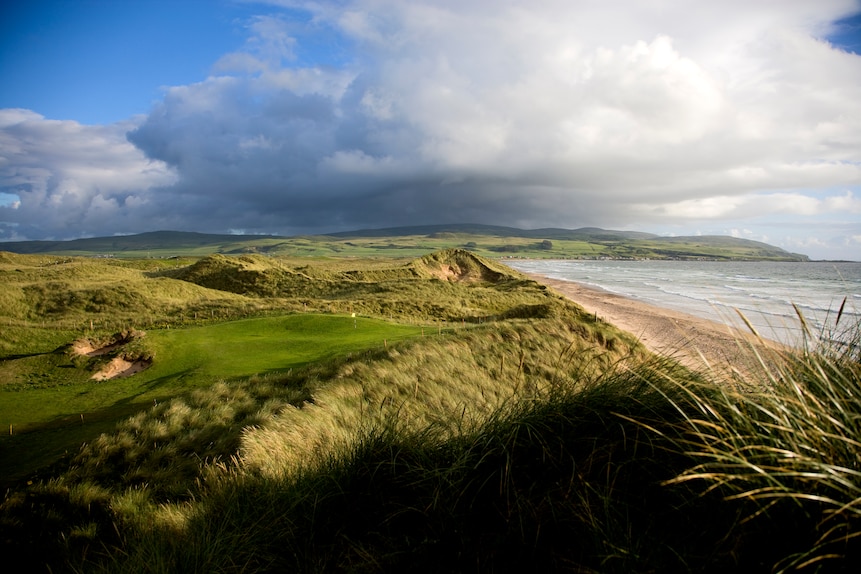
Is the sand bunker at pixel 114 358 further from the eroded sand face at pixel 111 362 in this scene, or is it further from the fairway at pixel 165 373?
the fairway at pixel 165 373

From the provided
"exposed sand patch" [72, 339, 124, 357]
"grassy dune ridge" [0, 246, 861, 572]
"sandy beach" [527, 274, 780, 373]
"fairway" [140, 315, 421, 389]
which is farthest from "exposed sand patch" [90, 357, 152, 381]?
"sandy beach" [527, 274, 780, 373]

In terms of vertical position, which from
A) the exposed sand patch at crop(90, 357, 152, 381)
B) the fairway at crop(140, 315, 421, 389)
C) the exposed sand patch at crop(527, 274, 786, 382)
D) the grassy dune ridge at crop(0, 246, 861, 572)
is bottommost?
the exposed sand patch at crop(527, 274, 786, 382)

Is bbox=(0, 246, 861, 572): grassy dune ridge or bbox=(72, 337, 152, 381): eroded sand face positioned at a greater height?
bbox=(0, 246, 861, 572): grassy dune ridge

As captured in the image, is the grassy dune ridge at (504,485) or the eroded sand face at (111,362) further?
the eroded sand face at (111,362)

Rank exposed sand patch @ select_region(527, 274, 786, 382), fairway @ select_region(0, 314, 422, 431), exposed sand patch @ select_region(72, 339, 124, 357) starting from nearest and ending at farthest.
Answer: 1. fairway @ select_region(0, 314, 422, 431)
2. exposed sand patch @ select_region(72, 339, 124, 357)
3. exposed sand patch @ select_region(527, 274, 786, 382)

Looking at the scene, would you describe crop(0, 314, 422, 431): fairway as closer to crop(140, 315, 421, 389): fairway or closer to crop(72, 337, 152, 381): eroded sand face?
crop(140, 315, 421, 389): fairway

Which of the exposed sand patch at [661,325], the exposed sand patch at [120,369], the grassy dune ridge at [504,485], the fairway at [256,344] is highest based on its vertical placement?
the grassy dune ridge at [504,485]

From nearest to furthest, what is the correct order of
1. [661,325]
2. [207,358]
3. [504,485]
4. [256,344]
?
[504,485]
[207,358]
[256,344]
[661,325]

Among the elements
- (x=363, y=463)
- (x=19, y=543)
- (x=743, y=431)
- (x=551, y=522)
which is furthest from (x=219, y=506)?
(x=743, y=431)

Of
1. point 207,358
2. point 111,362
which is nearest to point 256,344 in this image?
point 207,358

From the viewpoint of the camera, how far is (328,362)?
11.5 metres

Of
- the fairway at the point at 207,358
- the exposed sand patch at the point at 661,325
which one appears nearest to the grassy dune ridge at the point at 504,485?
the fairway at the point at 207,358

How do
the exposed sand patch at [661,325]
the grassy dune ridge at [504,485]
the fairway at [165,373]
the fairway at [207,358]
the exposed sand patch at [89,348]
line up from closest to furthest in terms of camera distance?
the grassy dune ridge at [504,485], the fairway at [165,373], the fairway at [207,358], the exposed sand patch at [89,348], the exposed sand patch at [661,325]

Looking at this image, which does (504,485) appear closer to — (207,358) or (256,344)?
(207,358)
